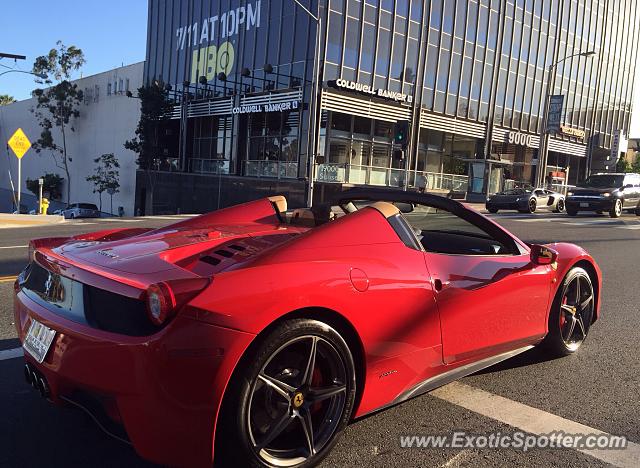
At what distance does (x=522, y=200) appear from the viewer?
2547cm

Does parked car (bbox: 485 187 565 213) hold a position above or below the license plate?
above

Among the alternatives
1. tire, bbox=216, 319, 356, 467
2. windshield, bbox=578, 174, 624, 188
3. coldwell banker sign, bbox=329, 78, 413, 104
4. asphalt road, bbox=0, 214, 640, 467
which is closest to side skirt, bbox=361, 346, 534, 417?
asphalt road, bbox=0, 214, 640, 467

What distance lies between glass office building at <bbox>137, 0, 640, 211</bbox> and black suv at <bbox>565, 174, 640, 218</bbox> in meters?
7.86

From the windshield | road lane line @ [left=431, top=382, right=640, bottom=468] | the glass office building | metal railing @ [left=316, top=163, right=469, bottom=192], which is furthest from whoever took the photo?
the glass office building

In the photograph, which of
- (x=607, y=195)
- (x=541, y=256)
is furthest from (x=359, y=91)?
(x=541, y=256)

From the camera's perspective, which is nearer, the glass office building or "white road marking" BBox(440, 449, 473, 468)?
"white road marking" BBox(440, 449, 473, 468)

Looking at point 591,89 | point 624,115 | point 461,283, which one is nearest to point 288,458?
point 461,283

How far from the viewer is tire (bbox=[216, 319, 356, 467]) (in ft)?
7.71

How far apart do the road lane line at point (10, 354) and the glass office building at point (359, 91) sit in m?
20.7

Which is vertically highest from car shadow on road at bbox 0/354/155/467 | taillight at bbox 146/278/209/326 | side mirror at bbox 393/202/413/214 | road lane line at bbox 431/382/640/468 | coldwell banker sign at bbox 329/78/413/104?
coldwell banker sign at bbox 329/78/413/104

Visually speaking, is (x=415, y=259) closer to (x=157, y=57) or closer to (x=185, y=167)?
(x=185, y=167)

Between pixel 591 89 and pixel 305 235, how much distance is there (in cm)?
5191

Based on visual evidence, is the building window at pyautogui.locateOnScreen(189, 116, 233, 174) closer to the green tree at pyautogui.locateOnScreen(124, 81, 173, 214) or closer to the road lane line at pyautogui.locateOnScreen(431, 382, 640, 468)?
the green tree at pyautogui.locateOnScreen(124, 81, 173, 214)

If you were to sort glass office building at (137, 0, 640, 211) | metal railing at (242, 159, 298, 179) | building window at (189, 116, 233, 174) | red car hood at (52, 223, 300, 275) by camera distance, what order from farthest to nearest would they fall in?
building window at (189, 116, 233, 174), metal railing at (242, 159, 298, 179), glass office building at (137, 0, 640, 211), red car hood at (52, 223, 300, 275)
